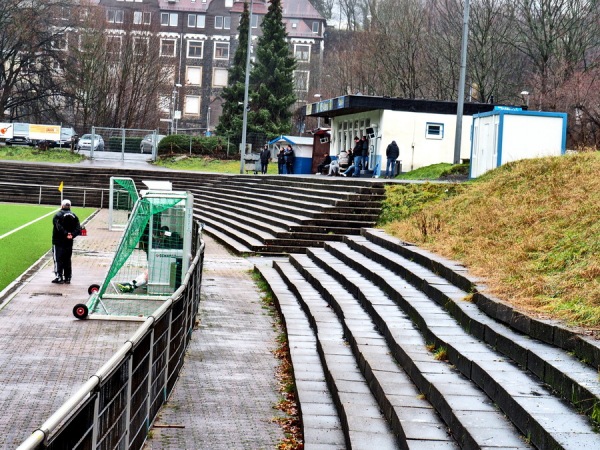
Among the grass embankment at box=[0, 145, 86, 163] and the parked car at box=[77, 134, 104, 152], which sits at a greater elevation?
the parked car at box=[77, 134, 104, 152]

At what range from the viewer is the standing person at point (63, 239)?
19203 millimetres

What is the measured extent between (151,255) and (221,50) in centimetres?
10453

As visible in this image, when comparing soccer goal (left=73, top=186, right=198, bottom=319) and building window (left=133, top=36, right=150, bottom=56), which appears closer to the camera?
soccer goal (left=73, top=186, right=198, bottom=319)

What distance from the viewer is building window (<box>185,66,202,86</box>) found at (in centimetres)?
11919

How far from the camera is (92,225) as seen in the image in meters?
36.2

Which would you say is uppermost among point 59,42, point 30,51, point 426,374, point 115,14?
point 115,14

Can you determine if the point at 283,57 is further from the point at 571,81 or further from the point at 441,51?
the point at 571,81

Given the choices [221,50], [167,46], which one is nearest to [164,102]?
[167,46]

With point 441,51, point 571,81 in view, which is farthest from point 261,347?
point 441,51

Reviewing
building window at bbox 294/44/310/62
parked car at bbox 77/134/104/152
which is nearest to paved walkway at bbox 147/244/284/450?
parked car at bbox 77/134/104/152

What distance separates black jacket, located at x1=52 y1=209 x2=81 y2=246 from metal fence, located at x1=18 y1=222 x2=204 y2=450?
352 inches

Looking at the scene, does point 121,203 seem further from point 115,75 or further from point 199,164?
point 115,75

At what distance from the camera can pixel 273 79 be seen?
77.7m

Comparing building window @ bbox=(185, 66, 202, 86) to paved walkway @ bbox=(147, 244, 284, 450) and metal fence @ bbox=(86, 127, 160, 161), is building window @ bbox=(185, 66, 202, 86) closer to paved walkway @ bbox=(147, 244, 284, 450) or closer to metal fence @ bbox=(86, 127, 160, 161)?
metal fence @ bbox=(86, 127, 160, 161)
